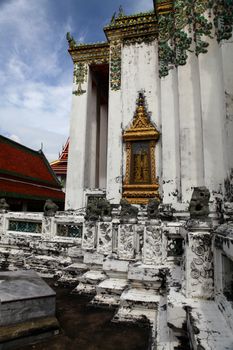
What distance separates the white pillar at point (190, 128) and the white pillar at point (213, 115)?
44 centimetres

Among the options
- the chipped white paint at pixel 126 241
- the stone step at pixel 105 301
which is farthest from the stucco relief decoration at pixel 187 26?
the stone step at pixel 105 301

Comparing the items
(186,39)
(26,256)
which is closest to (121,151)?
(186,39)

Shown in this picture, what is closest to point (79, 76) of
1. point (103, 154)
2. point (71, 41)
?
point (71, 41)

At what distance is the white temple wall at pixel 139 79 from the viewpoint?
1133 cm

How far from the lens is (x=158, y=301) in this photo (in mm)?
3762

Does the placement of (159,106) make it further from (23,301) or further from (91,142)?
(23,301)

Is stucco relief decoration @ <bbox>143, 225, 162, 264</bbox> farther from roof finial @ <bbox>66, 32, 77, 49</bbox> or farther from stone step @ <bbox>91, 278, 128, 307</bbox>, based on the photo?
roof finial @ <bbox>66, 32, 77, 49</bbox>

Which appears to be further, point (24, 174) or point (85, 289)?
point (24, 174)

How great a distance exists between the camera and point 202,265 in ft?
10.3

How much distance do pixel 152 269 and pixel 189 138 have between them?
21.9 feet

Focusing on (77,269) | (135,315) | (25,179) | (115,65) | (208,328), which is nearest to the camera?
(208,328)

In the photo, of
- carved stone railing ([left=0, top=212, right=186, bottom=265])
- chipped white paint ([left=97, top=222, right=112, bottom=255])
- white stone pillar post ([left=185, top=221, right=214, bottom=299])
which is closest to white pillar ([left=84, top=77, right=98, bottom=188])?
carved stone railing ([left=0, top=212, right=186, bottom=265])

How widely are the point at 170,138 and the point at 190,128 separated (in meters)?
0.88

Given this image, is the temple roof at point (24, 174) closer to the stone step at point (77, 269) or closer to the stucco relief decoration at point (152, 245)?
the stone step at point (77, 269)
